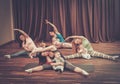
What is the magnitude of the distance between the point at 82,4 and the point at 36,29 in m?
1.35

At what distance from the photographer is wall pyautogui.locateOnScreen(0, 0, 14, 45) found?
630 cm

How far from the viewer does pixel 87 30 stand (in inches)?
265

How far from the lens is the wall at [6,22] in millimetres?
6296

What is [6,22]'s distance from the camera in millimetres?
6602

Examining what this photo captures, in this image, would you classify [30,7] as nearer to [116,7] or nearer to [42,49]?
[116,7]

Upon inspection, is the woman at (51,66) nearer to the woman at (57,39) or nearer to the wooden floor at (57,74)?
the wooden floor at (57,74)

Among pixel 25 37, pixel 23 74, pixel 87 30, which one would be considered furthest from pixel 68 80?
pixel 87 30

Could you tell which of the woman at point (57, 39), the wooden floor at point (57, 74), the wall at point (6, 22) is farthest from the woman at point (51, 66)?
the wall at point (6, 22)

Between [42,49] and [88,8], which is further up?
[88,8]

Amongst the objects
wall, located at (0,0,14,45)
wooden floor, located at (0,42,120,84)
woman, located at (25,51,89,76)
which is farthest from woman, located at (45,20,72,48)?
wall, located at (0,0,14,45)

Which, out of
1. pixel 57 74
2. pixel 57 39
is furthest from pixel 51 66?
pixel 57 39

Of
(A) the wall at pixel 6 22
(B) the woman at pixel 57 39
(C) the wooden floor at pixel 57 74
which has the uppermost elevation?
(A) the wall at pixel 6 22

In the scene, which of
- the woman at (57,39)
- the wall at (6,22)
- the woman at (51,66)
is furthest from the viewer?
the wall at (6,22)

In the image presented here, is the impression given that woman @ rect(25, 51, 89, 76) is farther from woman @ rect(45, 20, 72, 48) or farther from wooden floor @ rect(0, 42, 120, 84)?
woman @ rect(45, 20, 72, 48)
